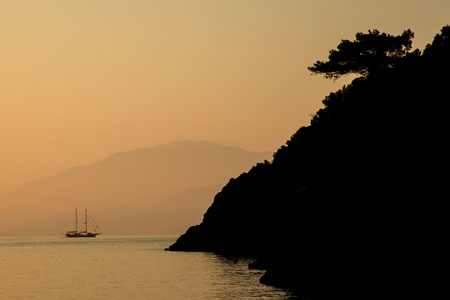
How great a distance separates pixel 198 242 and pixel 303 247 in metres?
118

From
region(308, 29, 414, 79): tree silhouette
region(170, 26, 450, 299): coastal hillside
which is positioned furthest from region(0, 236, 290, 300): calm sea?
region(308, 29, 414, 79): tree silhouette

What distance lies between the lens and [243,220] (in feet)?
502

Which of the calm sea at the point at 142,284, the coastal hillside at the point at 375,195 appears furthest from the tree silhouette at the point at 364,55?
the calm sea at the point at 142,284

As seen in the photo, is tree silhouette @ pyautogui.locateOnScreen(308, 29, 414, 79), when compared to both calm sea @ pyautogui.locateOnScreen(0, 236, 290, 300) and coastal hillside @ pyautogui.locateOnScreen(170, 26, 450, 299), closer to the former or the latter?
coastal hillside @ pyautogui.locateOnScreen(170, 26, 450, 299)

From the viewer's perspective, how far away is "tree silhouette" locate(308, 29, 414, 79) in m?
103

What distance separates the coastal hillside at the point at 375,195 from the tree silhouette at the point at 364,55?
536 inches

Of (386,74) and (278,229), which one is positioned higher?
(386,74)

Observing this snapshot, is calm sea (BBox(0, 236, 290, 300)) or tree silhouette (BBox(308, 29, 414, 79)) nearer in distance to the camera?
calm sea (BBox(0, 236, 290, 300))

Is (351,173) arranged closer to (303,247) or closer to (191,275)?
(303,247)

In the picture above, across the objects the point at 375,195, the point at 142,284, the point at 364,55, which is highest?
the point at 364,55

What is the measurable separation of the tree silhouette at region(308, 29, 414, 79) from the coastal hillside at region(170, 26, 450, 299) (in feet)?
44.7

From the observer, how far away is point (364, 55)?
103 metres

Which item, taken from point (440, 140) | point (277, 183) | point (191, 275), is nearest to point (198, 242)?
point (277, 183)

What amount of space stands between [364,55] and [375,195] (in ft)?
155
